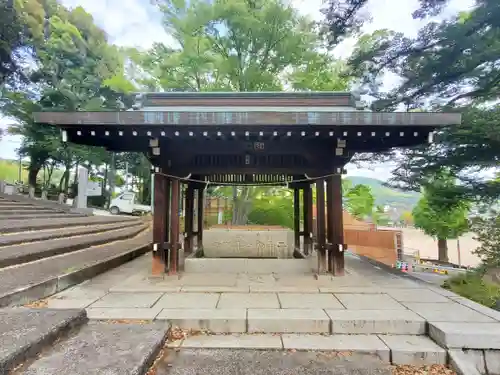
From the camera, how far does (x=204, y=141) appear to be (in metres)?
5.34

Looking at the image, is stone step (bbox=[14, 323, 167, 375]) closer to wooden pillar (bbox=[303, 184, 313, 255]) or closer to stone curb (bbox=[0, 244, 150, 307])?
stone curb (bbox=[0, 244, 150, 307])

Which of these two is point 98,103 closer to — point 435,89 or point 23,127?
point 23,127

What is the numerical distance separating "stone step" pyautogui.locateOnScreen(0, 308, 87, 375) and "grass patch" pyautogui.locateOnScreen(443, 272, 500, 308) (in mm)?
6010

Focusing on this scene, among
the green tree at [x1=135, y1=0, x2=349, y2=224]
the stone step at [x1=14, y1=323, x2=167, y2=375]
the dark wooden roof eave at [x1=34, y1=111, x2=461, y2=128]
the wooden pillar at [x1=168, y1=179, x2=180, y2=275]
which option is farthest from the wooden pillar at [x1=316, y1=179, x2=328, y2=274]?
the green tree at [x1=135, y1=0, x2=349, y2=224]

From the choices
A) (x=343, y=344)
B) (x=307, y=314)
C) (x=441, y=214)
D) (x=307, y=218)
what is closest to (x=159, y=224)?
(x=307, y=314)

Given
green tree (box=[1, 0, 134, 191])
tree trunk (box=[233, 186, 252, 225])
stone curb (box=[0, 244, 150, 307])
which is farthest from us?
green tree (box=[1, 0, 134, 191])

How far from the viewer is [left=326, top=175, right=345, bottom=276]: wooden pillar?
17.4 feet

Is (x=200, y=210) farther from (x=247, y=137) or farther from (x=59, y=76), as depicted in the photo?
(x=59, y=76)

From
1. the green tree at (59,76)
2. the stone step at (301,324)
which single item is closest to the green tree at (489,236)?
the stone step at (301,324)

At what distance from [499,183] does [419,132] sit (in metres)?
4.64

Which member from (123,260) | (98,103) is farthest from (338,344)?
(98,103)

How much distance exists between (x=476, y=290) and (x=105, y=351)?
6.11 metres

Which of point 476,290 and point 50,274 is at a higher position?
point 50,274

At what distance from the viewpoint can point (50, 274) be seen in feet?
14.4
